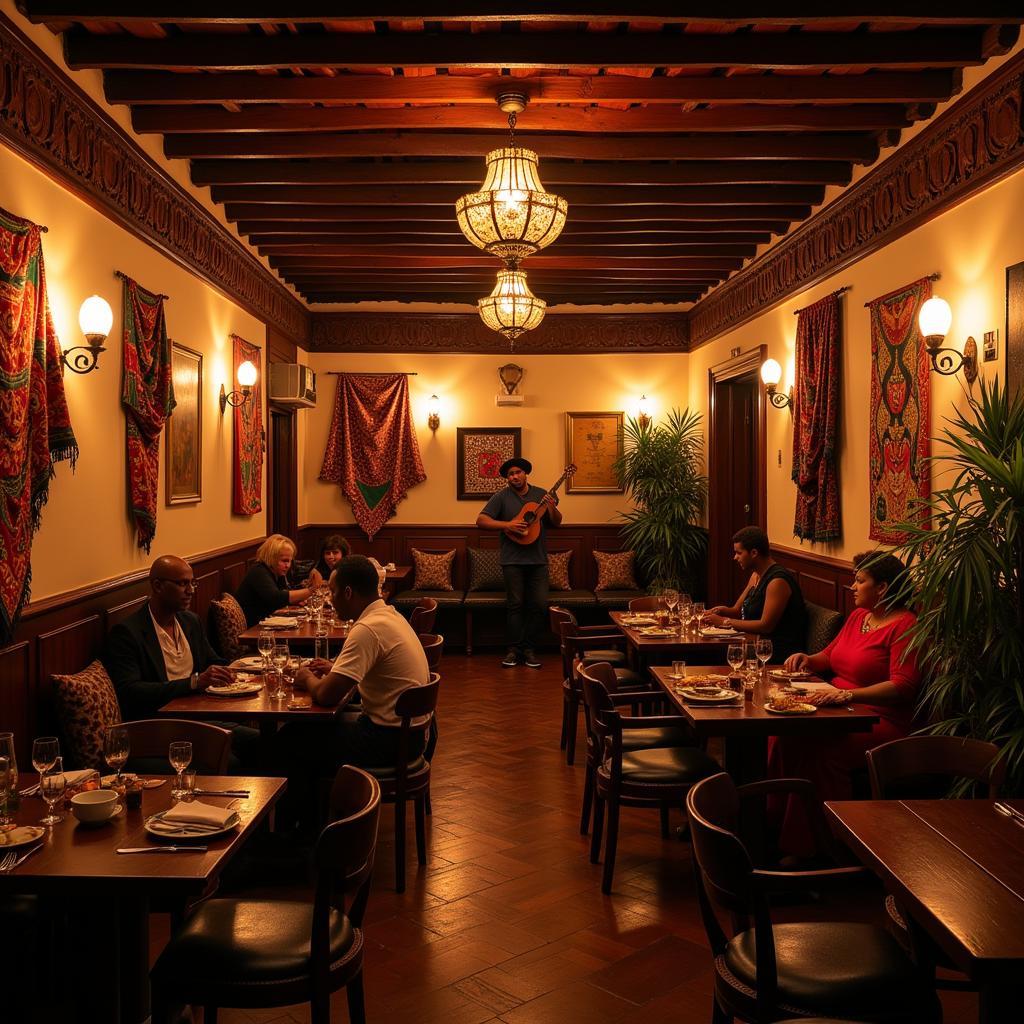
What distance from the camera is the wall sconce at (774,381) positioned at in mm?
7535

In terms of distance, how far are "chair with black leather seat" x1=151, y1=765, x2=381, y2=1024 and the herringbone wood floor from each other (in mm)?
659

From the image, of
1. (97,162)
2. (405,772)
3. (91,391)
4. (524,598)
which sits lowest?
(405,772)

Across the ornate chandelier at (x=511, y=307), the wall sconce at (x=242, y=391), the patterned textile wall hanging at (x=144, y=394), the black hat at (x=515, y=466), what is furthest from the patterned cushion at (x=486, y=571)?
the patterned textile wall hanging at (x=144, y=394)

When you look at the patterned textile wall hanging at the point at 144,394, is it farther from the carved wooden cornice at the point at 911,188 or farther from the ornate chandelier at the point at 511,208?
the carved wooden cornice at the point at 911,188

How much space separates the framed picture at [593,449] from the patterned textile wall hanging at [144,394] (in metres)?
5.77

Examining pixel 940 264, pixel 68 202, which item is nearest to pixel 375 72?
pixel 68 202

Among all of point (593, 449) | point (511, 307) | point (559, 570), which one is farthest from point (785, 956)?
point (593, 449)

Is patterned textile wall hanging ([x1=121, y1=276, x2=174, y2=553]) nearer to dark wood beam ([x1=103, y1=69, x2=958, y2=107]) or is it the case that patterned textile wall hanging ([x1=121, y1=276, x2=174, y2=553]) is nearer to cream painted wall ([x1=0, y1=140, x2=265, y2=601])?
cream painted wall ([x1=0, y1=140, x2=265, y2=601])

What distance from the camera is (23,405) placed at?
3828 mm

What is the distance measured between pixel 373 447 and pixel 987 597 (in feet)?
26.5

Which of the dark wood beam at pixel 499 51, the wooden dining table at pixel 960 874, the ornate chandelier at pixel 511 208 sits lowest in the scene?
the wooden dining table at pixel 960 874

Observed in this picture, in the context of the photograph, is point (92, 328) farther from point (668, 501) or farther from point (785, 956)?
point (668, 501)

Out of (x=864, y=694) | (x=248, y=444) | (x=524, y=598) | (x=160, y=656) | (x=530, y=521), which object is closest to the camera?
(x=864, y=694)

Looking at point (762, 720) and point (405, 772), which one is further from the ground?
point (762, 720)
